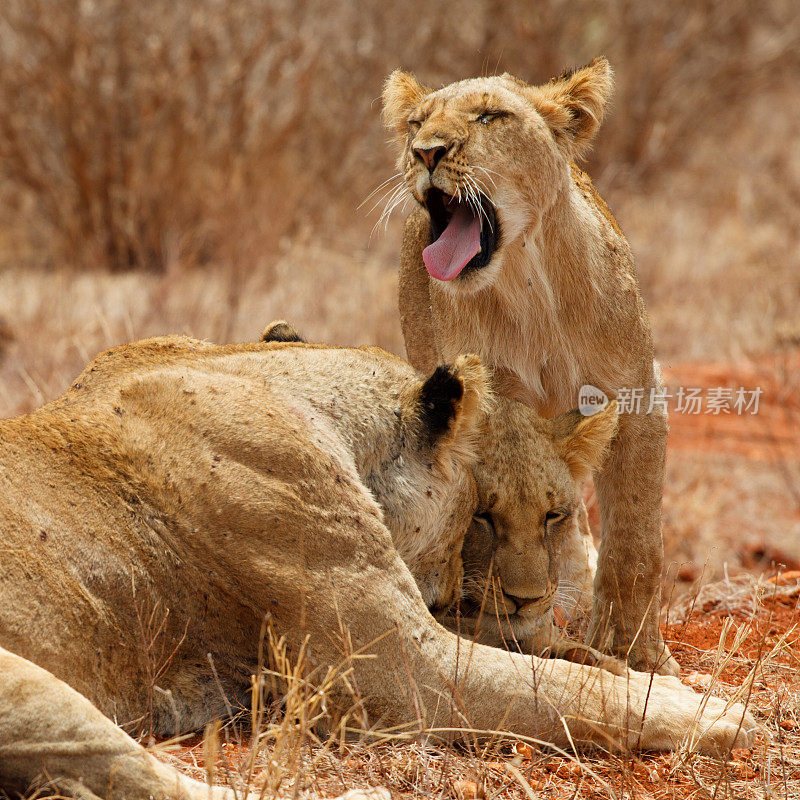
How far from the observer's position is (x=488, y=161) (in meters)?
3.74

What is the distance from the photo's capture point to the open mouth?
3725 mm

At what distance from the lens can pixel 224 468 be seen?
2.88 metres

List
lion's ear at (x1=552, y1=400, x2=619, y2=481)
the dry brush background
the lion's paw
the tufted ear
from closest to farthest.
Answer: the lion's paw < lion's ear at (x1=552, y1=400, x2=619, y2=481) < the tufted ear < the dry brush background

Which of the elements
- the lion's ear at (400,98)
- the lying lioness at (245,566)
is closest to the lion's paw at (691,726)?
the lying lioness at (245,566)

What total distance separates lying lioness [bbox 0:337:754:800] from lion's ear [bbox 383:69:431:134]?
1592mm

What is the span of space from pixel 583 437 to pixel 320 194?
8653mm

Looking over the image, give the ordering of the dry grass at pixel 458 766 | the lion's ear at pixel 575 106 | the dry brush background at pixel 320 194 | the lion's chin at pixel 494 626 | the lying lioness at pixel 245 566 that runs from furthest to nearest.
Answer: the dry brush background at pixel 320 194 → the lion's ear at pixel 575 106 → the lion's chin at pixel 494 626 → the lying lioness at pixel 245 566 → the dry grass at pixel 458 766

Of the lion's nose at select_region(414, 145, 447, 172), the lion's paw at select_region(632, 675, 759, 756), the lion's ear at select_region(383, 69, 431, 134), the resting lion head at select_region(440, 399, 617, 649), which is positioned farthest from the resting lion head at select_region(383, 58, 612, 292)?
the lion's paw at select_region(632, 675, 759, 756)

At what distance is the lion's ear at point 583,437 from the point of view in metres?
3.41

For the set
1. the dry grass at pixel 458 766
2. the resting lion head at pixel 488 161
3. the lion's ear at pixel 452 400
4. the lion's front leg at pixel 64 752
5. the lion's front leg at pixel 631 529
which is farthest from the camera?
the lion's front leg at pixel 631 529

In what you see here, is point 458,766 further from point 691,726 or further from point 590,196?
point 590,196

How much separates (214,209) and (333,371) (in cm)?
725

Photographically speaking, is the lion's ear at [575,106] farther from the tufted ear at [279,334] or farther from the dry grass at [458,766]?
the dry grass at [458,766]

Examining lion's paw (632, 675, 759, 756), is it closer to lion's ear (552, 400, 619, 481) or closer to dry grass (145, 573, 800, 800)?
dry grass (145, 573, 800, 800)
